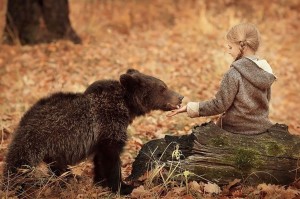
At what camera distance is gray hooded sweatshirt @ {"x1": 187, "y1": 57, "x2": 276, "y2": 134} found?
5574mm

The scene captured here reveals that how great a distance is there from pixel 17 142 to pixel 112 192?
1.21 meters

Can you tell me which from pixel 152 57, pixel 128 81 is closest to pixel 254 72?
pixel 128 81

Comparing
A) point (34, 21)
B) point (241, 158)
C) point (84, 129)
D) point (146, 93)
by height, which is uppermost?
point (34, 21)

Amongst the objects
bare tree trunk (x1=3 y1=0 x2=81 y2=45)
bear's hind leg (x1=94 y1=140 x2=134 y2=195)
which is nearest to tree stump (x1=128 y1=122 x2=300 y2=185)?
bear's hind leg (x1=94 y1=140 x2=134 y2=195)

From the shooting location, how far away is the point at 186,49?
12945 mm

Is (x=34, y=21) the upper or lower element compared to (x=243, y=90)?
upper

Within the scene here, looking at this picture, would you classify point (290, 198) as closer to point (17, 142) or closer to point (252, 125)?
point (252, 125)

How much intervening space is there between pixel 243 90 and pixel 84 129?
1.84 m

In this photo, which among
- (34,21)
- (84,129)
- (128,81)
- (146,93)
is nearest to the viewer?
(84,129)

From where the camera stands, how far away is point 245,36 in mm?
5586

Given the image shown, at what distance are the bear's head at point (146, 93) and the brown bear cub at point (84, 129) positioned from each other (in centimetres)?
1

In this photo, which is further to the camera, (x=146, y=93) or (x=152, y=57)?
(x=152, y=57)

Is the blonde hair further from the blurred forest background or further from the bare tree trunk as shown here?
the bare tree trunk

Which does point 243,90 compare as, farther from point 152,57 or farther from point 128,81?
point 152,57
